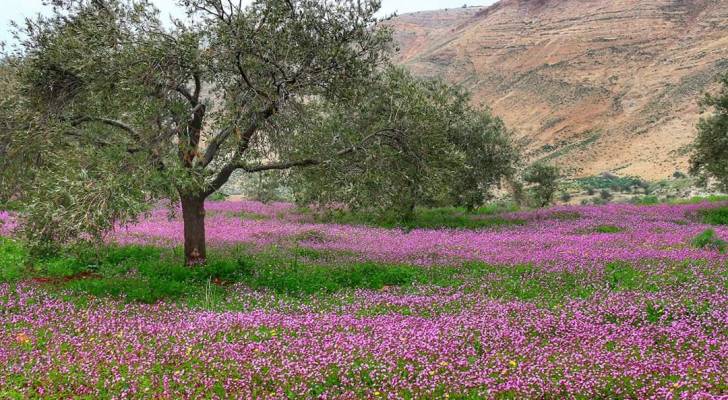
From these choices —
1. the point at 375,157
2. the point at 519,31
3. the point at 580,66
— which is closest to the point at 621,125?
the point at 580,66

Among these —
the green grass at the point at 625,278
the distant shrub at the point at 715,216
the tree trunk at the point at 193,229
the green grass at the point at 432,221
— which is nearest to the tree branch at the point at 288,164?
the tree trunk at the point at 193,229

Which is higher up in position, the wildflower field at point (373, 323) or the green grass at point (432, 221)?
the green grass at point (432, 221)

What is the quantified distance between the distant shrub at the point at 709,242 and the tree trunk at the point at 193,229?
1446 cm

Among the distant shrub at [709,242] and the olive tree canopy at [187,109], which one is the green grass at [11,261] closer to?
the olive tree canopy at [187,109]

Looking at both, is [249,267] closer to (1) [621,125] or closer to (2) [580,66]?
(1) [621,125]

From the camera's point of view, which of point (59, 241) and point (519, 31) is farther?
point (519, 31)

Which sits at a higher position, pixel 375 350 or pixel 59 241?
pixel 59 241

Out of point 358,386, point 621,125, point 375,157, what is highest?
point 621,125

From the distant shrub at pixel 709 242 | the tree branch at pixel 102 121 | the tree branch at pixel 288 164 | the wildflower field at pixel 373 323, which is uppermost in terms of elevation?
the tree branch at pixel 102 121

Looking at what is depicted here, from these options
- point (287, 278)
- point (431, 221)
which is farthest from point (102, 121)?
point (431, 221)

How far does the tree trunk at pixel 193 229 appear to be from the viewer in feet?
47.9

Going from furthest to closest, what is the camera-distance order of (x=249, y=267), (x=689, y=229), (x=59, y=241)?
1. (x=689, y=229)
2. (x=249, y=267)
3. (x=59, y=241)

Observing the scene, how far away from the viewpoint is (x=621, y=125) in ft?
235

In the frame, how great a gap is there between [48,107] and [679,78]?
7985 cm
